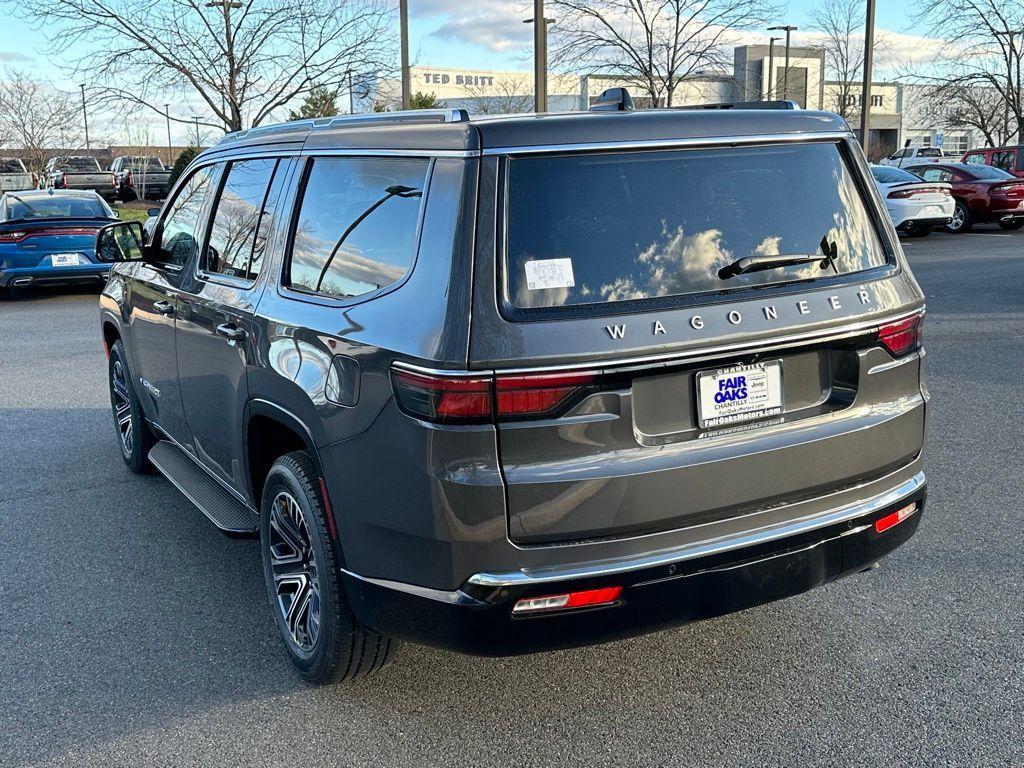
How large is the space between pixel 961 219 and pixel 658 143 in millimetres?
23090

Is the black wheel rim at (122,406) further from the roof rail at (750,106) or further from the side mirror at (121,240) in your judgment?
the roof rail at (750,106)

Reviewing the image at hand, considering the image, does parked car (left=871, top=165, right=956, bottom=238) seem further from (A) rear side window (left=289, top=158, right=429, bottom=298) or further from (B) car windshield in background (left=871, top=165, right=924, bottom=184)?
(A) rear side window (left=289, top=158, right=429, bottom=298)

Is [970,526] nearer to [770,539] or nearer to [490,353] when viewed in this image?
[770,539]

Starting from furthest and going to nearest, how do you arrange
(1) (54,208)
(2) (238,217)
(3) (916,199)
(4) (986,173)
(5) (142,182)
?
1. (5) (142,182)
2. (4) (986,173)
3. (3) (916,199)
4. (1) (54,208)
5. (2) (238,217)

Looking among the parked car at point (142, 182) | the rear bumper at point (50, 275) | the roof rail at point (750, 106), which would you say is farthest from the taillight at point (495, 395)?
the parked car at point (142, 182)

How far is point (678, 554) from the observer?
119 inches

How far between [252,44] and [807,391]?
22005mm

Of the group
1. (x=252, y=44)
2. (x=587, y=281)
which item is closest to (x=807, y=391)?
(x=587, y=281)

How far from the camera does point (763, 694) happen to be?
11.6 ft

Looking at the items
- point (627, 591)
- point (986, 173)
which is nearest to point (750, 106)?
point (627, 591)

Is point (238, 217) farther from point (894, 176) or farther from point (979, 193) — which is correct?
point (979, 193)

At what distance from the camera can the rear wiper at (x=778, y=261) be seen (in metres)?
3.14

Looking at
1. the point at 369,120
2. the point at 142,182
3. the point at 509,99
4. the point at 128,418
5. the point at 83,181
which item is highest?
the point at 509,99

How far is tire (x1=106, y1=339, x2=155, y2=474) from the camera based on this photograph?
6.04m
